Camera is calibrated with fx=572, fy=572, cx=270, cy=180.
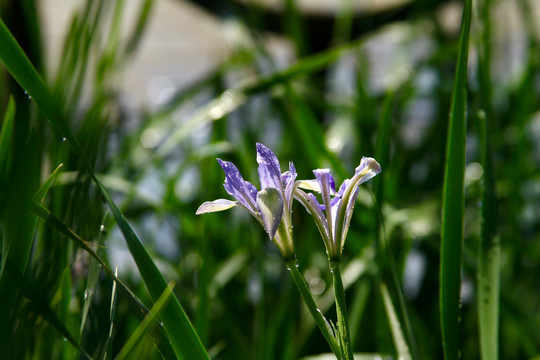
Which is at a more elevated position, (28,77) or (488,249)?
(28,77)

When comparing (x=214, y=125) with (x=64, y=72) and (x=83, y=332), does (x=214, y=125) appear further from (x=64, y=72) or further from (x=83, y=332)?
(x=83, y=332)

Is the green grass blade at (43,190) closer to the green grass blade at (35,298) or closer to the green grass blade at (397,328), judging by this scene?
the green grass blade at (35,298)

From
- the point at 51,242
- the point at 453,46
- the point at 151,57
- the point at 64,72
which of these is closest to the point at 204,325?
the point at 51,242

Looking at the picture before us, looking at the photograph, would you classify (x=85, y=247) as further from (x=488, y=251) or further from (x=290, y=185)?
(x=488, y=251)

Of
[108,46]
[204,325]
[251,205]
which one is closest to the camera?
[251,205]

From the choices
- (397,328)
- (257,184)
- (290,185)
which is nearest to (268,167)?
(290,185)

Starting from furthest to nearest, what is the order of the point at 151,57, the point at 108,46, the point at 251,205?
the point at 151,57 → the point at 108,46 → the point at 251,205

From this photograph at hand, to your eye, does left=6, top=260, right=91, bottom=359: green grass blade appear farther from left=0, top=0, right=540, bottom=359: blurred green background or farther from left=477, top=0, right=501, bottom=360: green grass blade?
left=477, top=0, right=501, bottom=360: green grass blade
